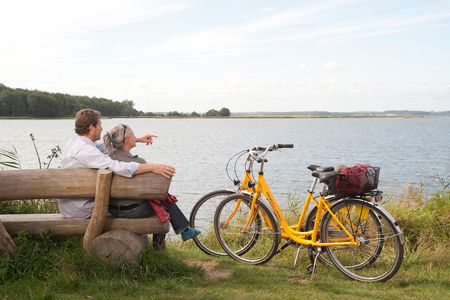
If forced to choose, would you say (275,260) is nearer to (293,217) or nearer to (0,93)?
(293,217)

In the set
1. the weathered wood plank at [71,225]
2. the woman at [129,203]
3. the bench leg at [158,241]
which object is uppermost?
the woman at [129,203]

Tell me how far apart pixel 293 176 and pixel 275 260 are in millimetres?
16054

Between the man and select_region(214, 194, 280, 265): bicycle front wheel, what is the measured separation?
142cm

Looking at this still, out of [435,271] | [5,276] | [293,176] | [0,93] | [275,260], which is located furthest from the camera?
[0,93]

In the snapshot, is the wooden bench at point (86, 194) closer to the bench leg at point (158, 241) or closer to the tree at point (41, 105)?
the bench leg at point (158, 241)

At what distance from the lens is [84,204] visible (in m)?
5.04

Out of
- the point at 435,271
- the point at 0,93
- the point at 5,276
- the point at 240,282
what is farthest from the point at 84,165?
the point at 0,93

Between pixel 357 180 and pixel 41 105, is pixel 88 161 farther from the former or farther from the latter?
pixel 41 105

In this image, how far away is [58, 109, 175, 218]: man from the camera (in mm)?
4910

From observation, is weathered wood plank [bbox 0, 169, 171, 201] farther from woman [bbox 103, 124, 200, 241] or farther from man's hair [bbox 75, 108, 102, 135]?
man's hair [bbox 75, 108, 102, 135]

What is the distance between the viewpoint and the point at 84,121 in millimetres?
5238

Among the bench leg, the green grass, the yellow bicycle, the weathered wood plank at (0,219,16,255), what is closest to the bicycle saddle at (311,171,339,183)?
the yellow bicycle

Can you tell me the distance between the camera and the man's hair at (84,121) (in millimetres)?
5238

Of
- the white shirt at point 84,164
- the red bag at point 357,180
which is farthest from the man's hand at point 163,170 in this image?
the red bag at point 357,180
